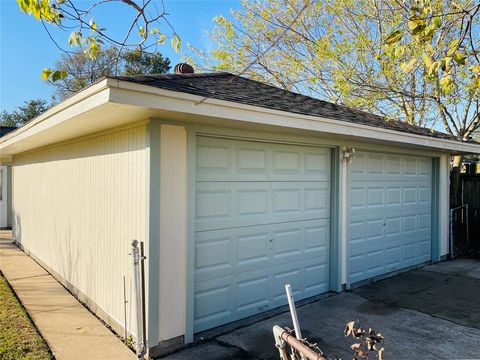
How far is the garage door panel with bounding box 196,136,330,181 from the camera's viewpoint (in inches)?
187

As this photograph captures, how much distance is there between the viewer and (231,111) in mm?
4133

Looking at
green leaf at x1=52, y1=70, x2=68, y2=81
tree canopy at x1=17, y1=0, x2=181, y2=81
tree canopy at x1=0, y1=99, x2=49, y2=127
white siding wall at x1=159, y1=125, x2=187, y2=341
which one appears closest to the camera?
green leaf at x1=52, y1=70, x2=68, y2=81

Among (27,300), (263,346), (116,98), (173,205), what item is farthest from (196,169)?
(27,300)

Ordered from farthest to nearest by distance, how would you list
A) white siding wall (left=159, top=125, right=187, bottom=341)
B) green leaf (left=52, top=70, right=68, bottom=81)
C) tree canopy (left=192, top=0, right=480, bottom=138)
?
tree canopy (left=192, top=0, right=480, bottom=138)
white siding wall (left=159, top=125, right=187, bottom=341)
green leaf (left=52, top=70, right=68, bottom=81)

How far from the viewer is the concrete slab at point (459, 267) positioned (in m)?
7.71

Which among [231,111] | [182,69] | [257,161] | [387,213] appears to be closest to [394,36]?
[231,111]

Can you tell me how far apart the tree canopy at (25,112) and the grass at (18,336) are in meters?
30.4

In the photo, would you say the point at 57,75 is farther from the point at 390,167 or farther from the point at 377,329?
the point at 390,167

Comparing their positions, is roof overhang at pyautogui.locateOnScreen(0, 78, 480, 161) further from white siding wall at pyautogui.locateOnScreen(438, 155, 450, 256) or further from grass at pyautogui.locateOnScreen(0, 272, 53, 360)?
white siding wall at pyautogui.locateOnScreen(438, 155, 450, 256)

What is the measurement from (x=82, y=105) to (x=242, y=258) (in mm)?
2757

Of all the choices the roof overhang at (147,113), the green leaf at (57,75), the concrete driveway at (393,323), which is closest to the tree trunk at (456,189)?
the concrete driveway at (393,323)

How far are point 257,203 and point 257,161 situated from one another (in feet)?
1.92

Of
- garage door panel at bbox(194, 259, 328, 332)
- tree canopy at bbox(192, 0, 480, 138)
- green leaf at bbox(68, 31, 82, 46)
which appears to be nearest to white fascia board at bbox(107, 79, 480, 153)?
green leaf at bbox(68, 31, 82, 46)

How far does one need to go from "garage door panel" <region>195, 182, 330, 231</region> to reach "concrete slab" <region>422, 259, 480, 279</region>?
11.5 ft
